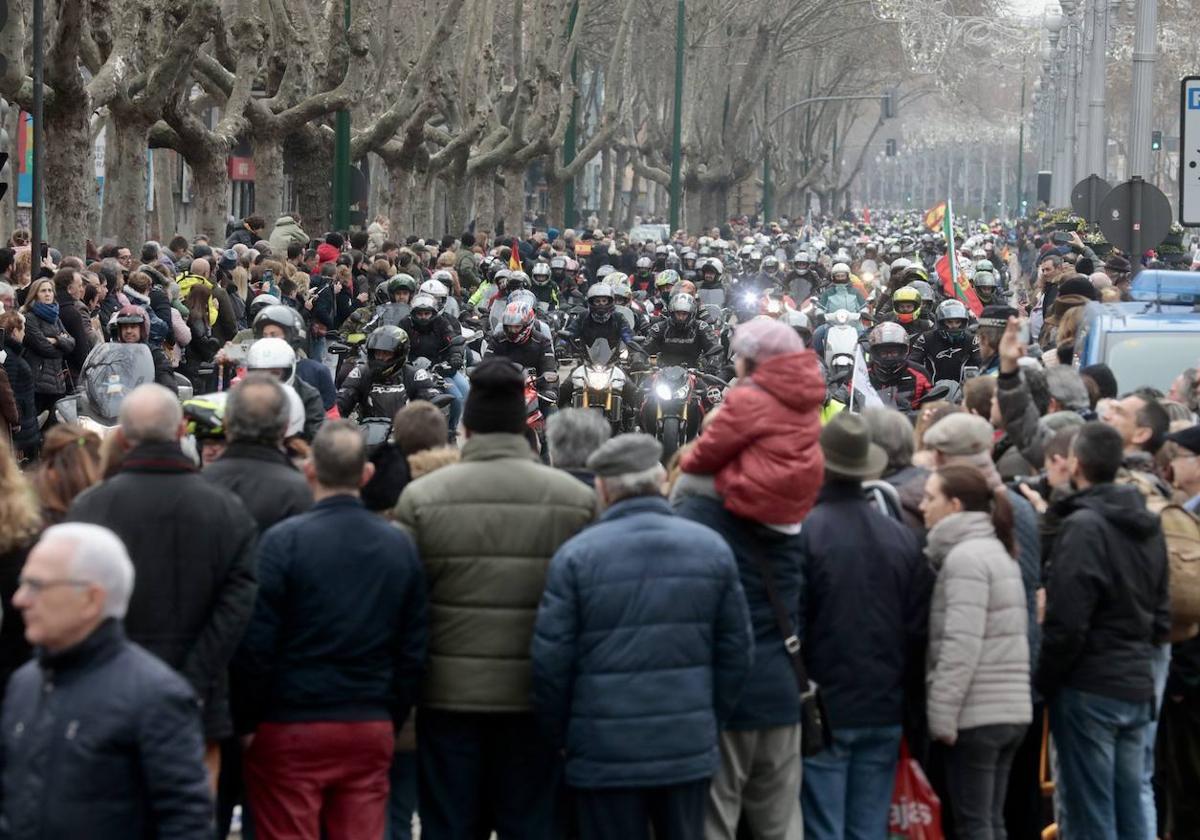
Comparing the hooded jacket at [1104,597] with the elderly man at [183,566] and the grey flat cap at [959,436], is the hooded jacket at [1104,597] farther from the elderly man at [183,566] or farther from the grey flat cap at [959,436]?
the elderly man at [183,566]

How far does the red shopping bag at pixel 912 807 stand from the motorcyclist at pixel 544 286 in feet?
65.1

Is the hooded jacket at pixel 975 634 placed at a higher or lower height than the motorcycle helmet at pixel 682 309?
lower

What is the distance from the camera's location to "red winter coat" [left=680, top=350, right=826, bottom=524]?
6.90 m

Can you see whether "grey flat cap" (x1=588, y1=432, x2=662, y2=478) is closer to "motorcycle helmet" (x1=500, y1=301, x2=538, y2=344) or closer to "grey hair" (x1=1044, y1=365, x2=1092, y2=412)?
"grey hair" (x1=1044, y1=365, x2=1092, y2=412)

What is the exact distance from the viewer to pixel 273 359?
10.2m

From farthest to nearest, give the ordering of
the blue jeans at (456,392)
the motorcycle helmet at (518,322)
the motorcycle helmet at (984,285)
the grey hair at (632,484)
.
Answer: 1. the motorcycle helmet at (984,285)
2. the motorcycle helmet at (518,322)
3. the blue jeans at (456,392)
4. the grey hair at (632,484)

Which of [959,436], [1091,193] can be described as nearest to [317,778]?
[959,436]

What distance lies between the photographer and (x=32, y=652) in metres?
6.50

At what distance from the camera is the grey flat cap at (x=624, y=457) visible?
6621mm

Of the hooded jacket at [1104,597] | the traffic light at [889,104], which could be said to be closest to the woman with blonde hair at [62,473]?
the hooded jacket at [1104,597]

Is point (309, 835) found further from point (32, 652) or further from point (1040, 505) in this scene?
point (1040, 505)

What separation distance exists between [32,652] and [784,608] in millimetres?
2157

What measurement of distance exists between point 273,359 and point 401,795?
3.45 m

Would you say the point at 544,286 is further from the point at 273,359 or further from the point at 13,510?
the point at 13,510
